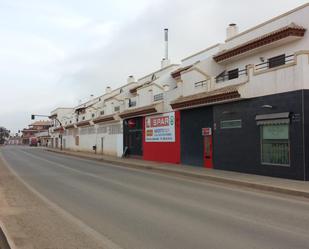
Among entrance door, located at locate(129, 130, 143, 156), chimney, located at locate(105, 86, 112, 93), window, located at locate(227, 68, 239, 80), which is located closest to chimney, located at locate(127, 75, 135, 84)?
chimney, located at locate(105, 86, 112, 93)

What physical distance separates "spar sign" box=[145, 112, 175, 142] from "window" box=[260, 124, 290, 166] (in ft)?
41.0

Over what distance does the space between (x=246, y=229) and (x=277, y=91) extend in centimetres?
1353

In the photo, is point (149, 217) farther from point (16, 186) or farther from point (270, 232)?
point (16, 186)

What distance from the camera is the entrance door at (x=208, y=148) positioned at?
2932 cm

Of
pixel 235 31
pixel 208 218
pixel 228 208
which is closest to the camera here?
pixel 208 218

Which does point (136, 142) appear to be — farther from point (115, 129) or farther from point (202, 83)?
point (202, 83)

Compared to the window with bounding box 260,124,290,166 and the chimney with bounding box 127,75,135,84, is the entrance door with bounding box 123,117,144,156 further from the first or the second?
the window with bounding box 260,124,290,166

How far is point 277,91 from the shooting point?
73.6 feet

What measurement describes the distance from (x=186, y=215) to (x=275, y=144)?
464 inches

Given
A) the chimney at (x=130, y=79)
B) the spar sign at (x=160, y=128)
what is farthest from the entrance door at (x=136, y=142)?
the chimney at (x=130, y=79)

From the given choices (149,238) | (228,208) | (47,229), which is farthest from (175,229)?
(228,208)

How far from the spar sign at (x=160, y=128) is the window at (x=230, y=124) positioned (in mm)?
7932

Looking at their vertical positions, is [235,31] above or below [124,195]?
above

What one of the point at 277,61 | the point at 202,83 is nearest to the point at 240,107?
the point at 277,61
